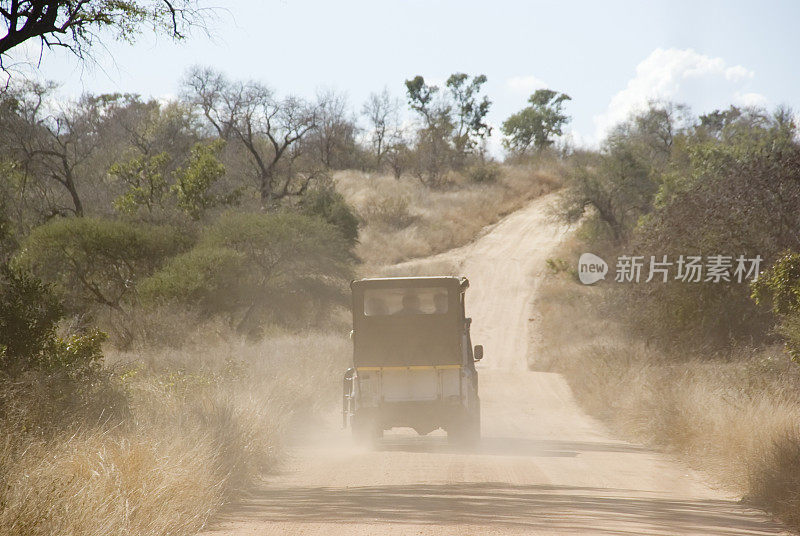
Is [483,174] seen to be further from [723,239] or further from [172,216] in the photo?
[723,239]

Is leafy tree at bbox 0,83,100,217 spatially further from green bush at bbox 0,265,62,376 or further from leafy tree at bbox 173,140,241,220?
green bush at bbox 0,265,62,376

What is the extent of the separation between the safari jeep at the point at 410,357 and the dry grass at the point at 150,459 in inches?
65.5

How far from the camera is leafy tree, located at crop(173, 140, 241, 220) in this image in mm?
38719

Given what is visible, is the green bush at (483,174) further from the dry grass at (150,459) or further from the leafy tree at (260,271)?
the dry grass at (150,459)

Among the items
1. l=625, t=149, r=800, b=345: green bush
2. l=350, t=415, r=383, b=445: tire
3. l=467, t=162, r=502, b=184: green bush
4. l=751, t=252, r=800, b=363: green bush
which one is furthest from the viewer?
l=467, t=162, r=502, b=184: green bush

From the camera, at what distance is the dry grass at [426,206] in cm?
6009

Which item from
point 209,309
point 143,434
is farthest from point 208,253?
point 143,434

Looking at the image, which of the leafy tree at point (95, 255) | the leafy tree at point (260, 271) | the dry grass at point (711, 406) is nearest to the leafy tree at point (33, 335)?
the dry grass at point (711, 406)

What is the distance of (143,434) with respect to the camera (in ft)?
32.0

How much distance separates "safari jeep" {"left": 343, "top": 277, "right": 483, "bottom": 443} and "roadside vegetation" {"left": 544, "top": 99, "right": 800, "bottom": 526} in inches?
159

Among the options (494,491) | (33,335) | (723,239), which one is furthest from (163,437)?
(723,239)

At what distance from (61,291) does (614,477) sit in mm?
22970

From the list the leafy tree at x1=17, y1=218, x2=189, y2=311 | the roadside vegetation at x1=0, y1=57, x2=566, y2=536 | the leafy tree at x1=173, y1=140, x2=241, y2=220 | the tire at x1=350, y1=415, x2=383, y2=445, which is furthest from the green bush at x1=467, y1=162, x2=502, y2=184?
the tire at x1=350, y1=415, x2=383, y2=445

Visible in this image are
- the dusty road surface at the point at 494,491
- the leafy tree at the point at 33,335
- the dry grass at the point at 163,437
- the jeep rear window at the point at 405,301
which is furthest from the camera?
the jeep rear window at the point at 405,301
